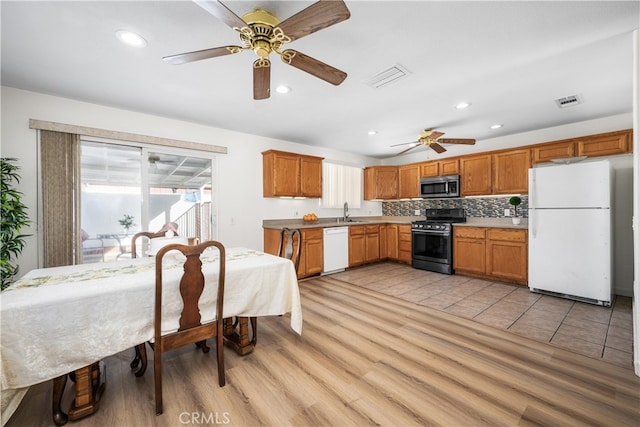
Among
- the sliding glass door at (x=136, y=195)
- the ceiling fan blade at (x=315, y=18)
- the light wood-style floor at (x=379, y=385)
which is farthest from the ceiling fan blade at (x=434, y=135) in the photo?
the sliding glass door at (x=136, y=195)

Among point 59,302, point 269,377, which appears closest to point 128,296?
point 59,302

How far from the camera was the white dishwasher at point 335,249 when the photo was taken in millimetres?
4715

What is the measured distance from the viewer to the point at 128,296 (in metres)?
1.51

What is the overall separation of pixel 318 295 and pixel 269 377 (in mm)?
1781

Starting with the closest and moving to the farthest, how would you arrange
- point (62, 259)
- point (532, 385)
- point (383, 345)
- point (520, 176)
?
point (532, 385), point (383, 345), point (62, 259), point (520, 176)

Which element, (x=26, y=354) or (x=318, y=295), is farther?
(x=318, y=295)

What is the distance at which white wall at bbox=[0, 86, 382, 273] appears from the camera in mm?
2715

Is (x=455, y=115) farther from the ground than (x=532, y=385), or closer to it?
farther from the ground

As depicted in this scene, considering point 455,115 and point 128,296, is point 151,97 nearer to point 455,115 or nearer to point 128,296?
point 128,296

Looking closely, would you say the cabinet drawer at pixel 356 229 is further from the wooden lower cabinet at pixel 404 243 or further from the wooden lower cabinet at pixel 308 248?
the wooden lower cabinet at pixel 404 243

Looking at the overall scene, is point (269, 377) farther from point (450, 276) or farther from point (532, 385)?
point (450, 276)

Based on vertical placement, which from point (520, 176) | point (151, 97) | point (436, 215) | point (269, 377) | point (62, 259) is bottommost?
point (269, 377)

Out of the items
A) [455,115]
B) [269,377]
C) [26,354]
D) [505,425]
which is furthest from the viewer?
[455,115]

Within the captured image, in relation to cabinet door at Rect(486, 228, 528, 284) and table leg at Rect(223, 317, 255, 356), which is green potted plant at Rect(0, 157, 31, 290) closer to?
table leg at Rect(223, 317, 255, 356)
